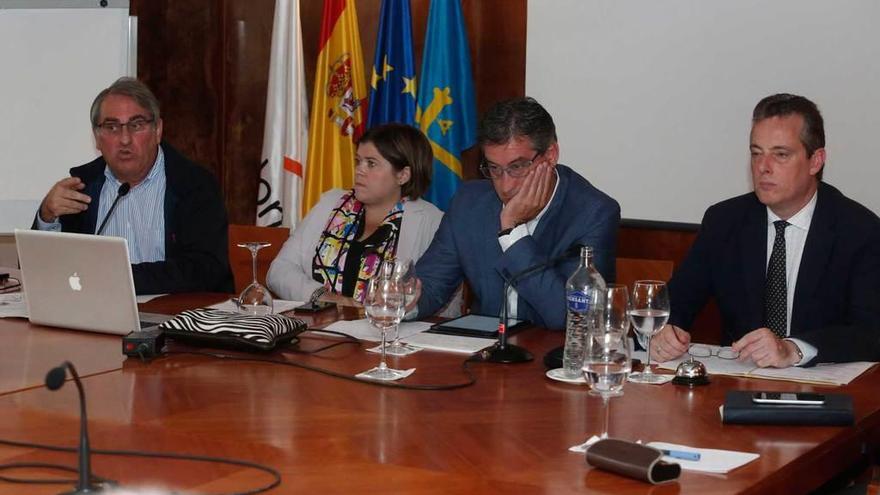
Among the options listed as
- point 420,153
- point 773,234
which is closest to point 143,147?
point 420,153

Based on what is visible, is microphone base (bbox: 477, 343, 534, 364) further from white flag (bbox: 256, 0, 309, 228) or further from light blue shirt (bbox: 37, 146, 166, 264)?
white flag (bbox: 256, 0, 309, 228)

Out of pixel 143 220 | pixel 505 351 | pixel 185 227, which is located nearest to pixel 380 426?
pixel 505 351

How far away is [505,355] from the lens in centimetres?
255

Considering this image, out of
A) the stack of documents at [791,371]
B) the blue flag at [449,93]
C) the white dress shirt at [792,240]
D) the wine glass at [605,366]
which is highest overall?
the blue flag at [449,93]

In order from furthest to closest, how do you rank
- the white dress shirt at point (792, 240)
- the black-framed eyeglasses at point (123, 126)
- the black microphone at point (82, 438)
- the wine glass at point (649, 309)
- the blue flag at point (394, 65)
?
the blue flag at point (394, 65), the black-framed eyeglasses at point (123, 126), the white dress shirt at point (792, 240), the wine glass at point (649, 309), the black microphone at point (82, 438)

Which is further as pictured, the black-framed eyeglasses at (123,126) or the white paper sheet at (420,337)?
the black-framed eyeglasses at (123,126)

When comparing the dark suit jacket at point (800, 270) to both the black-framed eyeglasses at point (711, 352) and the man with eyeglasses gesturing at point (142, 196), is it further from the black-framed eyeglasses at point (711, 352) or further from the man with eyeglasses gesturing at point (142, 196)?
the man with eyeglasses gesturing at point (142, 196)

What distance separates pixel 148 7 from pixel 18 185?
3.61 feet

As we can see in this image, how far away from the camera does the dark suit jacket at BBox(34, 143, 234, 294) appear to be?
11.7ft

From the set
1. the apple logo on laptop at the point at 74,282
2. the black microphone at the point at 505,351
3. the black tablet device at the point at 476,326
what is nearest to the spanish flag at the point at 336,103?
the black tablet device at the point at 476,326

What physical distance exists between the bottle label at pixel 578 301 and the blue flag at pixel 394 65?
2682 millimetres

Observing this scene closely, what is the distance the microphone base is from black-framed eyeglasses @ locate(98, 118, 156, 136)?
6.12 ft

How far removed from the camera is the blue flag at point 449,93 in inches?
194

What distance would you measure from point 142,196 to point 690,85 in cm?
212
